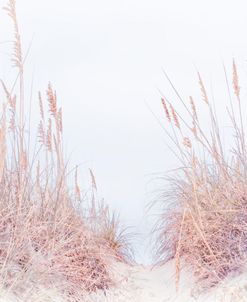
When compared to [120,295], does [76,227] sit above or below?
above

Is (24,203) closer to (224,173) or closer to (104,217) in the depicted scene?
(224,173)

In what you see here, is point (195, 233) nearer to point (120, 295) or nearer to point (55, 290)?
point (120, 295)

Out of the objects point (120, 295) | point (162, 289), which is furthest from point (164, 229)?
point (120, 295)

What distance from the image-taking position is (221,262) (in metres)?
4.24

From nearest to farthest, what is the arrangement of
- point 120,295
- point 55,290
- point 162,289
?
point 55,290 < point 120,295 < point 162,289

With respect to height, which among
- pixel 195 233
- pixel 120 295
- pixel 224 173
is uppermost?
pixel 224 173

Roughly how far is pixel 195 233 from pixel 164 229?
68 cm

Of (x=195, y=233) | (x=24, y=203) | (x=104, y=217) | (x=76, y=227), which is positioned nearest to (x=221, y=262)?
(x=195, y=233)

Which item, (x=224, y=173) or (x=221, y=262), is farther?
(x=224, y=173)

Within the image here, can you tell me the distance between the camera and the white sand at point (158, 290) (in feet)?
12.4

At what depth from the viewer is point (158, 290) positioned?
4824 millimetres

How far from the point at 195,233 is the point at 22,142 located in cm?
134

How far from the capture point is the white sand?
3.79 m

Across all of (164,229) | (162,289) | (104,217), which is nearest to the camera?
(162,289)
